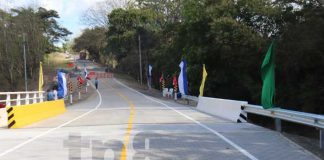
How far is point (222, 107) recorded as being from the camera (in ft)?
83.6

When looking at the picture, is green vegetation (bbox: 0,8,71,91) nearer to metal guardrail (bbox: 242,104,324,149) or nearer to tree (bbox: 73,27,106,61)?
tree (bbox: 73,27,106,61)

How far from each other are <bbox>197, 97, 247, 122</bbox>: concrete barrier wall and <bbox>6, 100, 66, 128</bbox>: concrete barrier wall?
8846mm

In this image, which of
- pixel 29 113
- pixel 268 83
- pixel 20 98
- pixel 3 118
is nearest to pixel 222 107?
pixel 268 83

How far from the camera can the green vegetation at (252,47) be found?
38156mm

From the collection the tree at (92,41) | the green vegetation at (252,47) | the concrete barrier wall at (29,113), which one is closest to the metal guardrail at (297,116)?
the concrete barrier wall at (29,113)

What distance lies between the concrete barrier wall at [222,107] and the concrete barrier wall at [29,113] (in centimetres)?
885

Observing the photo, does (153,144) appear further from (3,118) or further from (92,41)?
(92,41)

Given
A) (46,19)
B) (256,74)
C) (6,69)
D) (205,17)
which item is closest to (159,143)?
(256,74)

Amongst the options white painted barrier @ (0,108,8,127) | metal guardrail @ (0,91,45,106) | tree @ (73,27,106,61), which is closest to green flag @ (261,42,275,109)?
white painted barrier @ (0,108,8,127)

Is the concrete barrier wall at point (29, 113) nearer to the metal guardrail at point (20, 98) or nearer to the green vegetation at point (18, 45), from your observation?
the metal guardrail at point (20, 98)

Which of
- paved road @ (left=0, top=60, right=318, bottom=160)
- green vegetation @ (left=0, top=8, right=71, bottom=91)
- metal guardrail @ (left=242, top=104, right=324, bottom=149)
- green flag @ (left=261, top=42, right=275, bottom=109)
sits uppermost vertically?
green vegetation @ (left=0, top=8, right=71, bottom=91)

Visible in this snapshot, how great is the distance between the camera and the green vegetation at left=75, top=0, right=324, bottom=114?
38.2 meters

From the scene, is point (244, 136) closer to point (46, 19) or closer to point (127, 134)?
point (127, 134)

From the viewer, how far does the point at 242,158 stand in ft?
38.2
